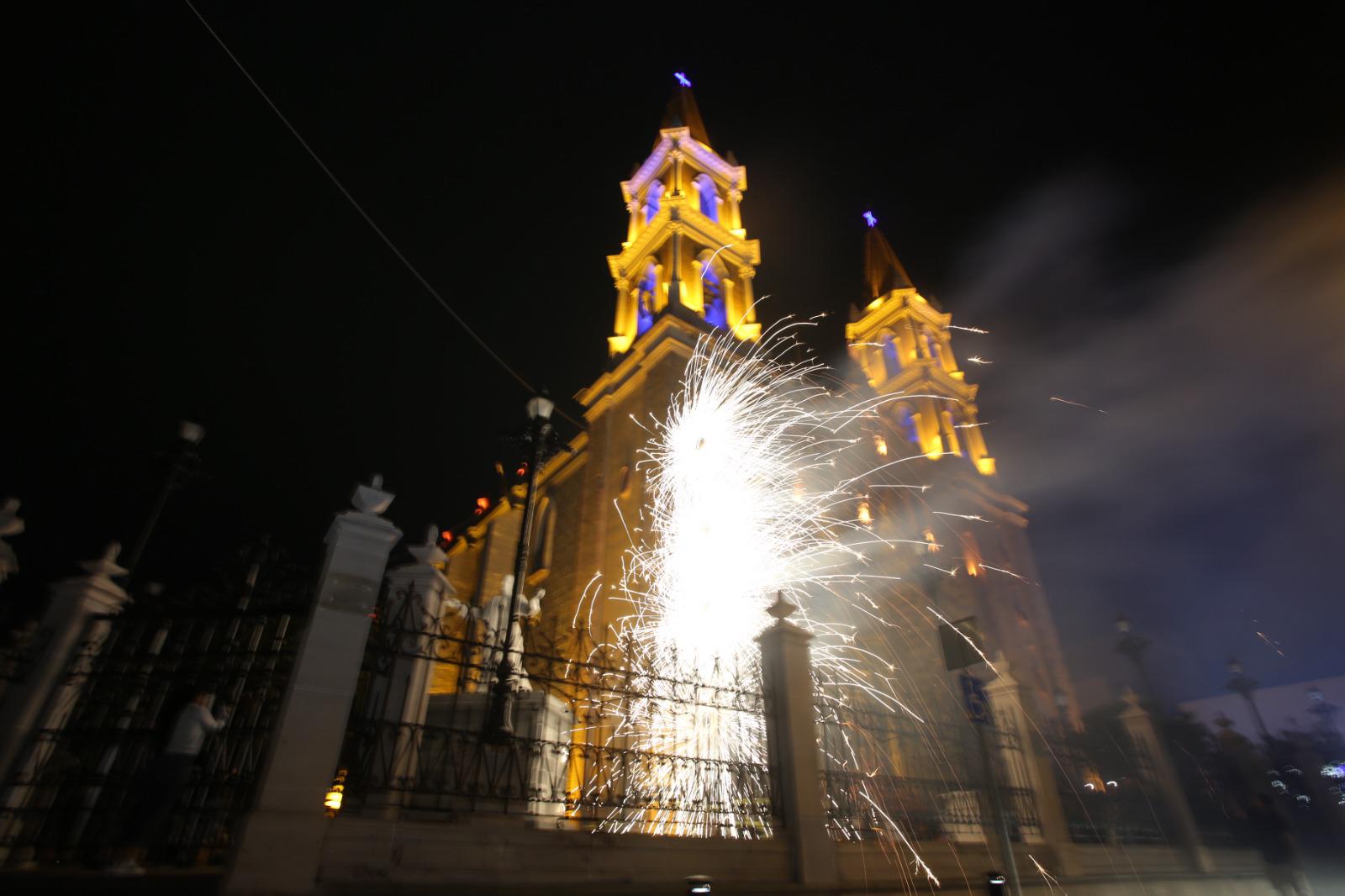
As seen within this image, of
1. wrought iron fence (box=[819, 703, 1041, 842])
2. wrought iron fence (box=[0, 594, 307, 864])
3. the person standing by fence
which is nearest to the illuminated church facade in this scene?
wrought iron fence (box=[0, 594, 307, 864])

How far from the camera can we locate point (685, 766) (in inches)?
248

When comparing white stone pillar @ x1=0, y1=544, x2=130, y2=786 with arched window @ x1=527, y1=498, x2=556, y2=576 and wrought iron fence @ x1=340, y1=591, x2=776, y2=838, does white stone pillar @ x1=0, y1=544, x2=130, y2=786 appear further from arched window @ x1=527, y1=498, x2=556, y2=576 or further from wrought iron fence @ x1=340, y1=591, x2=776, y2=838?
arched window @ x1=527, y1=498, x2=556, y2=576

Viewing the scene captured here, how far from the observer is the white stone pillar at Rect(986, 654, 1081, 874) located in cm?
814

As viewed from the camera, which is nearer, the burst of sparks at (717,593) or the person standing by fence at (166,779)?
the person standing by fence at (166,779)

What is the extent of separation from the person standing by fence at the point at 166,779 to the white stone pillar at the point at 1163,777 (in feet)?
38.7

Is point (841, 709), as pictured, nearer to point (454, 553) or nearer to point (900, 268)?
point (454, 553)

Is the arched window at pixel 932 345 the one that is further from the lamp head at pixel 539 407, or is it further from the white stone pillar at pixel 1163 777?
the lamp head at pixel 539 407

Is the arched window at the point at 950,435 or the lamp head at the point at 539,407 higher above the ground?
the arched window at the point at 950,435

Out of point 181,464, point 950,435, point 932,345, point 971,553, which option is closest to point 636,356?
point 181,464

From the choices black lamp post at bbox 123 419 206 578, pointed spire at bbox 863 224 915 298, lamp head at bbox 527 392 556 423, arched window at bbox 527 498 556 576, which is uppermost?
pointed spire at bbox 863 224 915 298

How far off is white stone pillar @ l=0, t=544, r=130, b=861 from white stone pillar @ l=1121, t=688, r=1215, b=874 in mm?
13643

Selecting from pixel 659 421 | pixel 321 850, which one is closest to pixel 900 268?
pixel 659 421

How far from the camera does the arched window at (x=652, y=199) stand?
29.6m

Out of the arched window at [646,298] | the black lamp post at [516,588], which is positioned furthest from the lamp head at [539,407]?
the arched window at [646,298]
